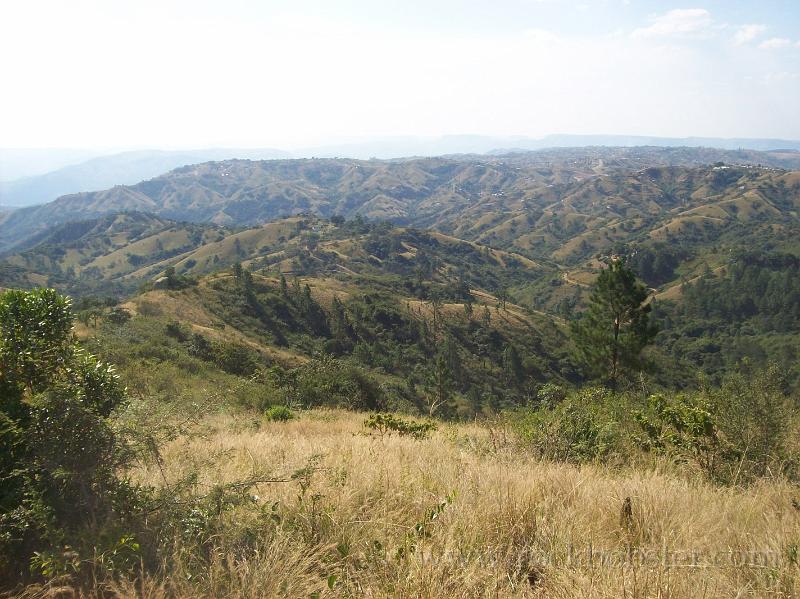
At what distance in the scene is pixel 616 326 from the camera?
74.5ft

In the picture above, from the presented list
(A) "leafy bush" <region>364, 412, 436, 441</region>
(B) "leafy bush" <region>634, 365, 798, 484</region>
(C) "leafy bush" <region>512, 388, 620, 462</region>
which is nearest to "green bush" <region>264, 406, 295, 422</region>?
(A) "leafy bush" <region>364, 412, 436, 441</region>

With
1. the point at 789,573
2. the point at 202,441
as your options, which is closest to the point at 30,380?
the point at 202,441

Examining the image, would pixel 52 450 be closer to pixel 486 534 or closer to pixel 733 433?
pixel 486 534

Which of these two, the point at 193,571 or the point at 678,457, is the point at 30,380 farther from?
the point at 678,457

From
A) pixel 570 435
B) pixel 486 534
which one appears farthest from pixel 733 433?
pixel 486 534

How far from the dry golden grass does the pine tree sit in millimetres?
18770

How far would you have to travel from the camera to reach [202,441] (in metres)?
6.93

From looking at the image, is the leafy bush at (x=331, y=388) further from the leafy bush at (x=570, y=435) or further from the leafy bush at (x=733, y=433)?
the leafy bush at (x=733, y=433)

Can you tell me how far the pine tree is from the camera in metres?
21.7

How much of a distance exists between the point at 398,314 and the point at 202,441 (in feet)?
271

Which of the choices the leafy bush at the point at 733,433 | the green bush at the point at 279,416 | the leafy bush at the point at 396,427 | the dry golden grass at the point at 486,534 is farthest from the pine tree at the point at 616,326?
the dry golden grass at the point at 486,534

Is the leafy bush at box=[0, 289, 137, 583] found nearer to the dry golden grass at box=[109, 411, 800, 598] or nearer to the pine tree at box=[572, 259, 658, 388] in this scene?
the dry golden grass at box=[109, 411, 800, 598]

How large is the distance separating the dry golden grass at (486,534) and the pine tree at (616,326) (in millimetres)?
18770

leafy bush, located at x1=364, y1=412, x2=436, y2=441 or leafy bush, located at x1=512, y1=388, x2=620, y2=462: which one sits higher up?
leafy bush, located at x1=512, y1=388, x2=620, y2=462
